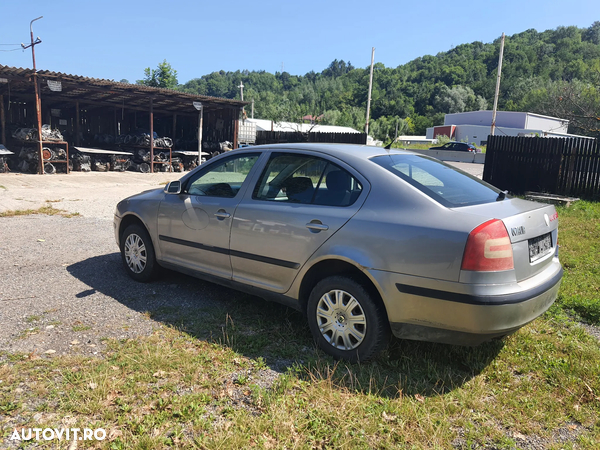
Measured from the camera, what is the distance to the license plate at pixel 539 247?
331 centimetres

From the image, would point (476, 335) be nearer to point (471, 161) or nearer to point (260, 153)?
point (260, 153)

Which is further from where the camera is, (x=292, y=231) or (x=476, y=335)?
(x=292, y=231)

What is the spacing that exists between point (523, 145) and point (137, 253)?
39.5 feet

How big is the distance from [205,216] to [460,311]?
2610mm

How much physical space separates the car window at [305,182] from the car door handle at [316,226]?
0.19 meters

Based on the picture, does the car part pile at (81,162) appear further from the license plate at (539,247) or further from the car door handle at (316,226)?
the license plate at (539,247)

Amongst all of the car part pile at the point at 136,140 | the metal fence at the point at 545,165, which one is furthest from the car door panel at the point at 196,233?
the car part pile at the point at 136,140

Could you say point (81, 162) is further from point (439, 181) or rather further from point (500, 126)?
point (500, 126)

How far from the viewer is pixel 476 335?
307 cm

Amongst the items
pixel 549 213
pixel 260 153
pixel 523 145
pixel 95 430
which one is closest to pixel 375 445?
pixel 95 430

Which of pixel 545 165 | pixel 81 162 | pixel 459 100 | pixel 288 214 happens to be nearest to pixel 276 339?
pixel 288 214

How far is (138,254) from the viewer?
5336 millimetres

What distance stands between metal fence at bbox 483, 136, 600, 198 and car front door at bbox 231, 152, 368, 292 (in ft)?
37.2

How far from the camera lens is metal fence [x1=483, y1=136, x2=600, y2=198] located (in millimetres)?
12445
